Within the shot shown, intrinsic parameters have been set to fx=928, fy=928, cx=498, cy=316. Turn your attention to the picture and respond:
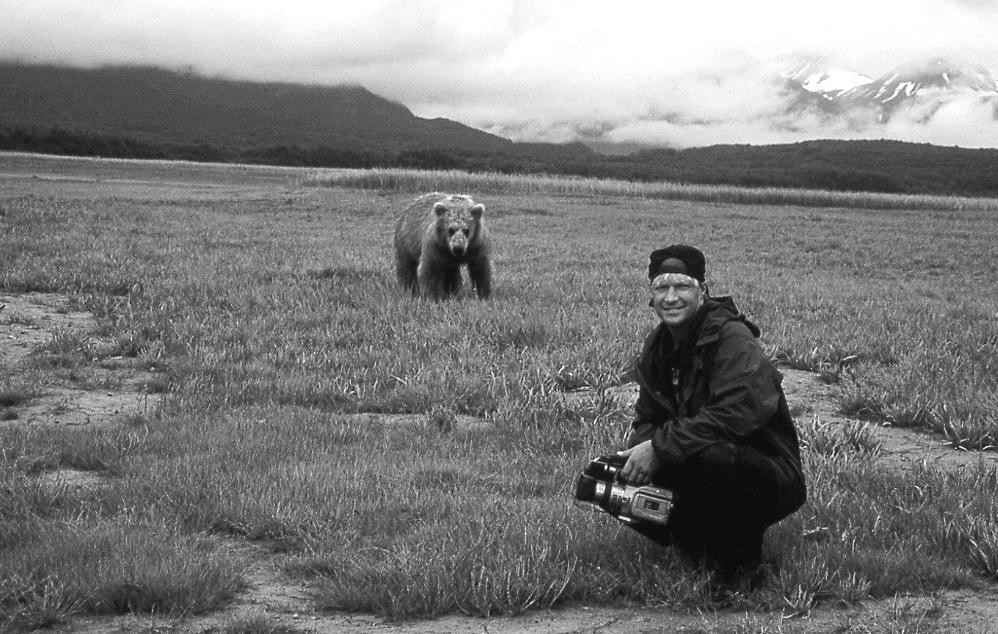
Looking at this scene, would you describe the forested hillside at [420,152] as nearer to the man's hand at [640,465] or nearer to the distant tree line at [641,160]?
the distant tree line at [641,160]

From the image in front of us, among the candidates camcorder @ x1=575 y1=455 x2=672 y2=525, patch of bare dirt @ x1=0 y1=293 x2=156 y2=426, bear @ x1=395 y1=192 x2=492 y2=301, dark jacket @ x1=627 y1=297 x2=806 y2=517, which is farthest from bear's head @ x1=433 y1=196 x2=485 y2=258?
camcorder @ x1=575 y1=455 x2=672 y2=525

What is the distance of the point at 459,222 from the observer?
444 inches

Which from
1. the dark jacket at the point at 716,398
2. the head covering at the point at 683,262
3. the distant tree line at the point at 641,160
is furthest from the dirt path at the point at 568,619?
the distant tree line at the point at 641,160

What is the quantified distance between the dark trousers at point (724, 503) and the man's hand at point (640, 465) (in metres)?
0.06

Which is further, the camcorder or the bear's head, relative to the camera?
the bear's head

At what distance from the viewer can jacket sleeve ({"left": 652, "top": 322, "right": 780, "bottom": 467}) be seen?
3.69 m

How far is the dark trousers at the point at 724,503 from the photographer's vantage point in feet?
12.1

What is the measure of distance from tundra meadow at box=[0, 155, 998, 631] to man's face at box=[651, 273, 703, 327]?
1.10 metres

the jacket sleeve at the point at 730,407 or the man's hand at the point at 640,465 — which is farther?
the man's hand at the point at 640,465

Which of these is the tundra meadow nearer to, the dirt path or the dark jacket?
the dirt path

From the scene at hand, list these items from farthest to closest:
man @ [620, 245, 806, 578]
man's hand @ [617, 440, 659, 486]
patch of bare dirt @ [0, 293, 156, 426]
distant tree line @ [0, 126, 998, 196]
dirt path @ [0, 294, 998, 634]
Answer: distant tree line @ [0, 126, 998, 196]
patch of bare dirt @ [0, 293, 156, 426]
man's hand @ [617, 440, 659, 486]
man @ [620, 245, 806, 578]
dirt path @ [0, 294, 998, 634]

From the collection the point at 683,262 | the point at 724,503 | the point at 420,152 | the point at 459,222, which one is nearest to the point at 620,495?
the point at 724,503

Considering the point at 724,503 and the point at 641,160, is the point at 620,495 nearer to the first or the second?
the point at 724,503

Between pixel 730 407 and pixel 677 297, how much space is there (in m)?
0.56
